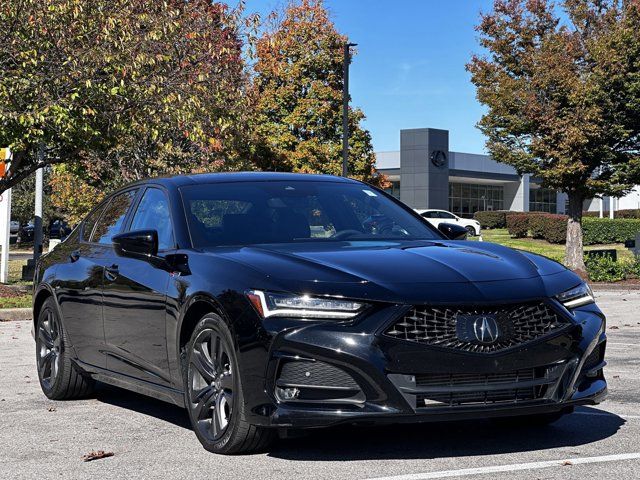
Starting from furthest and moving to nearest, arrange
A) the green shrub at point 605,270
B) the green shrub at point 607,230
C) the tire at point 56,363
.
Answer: the green shrub at point 607,230 < the green shrub at point 605,270 < the tire at point 56,363

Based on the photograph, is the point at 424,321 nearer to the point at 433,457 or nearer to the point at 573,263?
the point at 433,457

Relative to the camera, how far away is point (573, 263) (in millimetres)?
29328

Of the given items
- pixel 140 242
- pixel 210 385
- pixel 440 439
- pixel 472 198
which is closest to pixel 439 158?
pixel 472 198

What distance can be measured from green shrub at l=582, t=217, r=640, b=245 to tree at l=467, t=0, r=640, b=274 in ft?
70.3

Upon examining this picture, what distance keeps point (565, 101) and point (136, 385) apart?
23.6m

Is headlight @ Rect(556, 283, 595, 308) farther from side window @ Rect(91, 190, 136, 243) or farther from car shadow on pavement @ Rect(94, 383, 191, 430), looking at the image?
side window @ Rect(91, 190, 136, 243)

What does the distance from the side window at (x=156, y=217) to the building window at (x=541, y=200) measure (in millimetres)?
90517

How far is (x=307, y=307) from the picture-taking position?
5.32 metres

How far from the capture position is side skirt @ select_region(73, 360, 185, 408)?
Result: 20.7 feet

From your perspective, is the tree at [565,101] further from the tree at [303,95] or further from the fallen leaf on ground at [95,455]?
the fallen leaf on ground at [95,455]

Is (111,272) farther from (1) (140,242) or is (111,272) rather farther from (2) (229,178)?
(2) (229,178)

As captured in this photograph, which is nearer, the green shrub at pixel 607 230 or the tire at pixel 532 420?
the tire at pixel 532 420

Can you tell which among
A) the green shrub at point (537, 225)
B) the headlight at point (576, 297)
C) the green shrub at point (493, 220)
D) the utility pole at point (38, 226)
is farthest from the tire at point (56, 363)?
the green shrub at point (493, 220)

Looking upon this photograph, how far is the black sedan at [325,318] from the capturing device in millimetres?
5289
